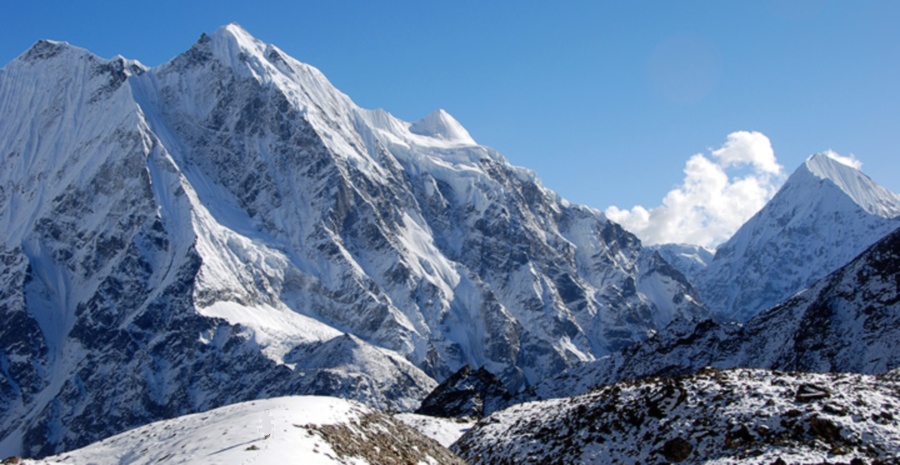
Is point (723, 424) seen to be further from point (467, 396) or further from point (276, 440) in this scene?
point (467, 396)

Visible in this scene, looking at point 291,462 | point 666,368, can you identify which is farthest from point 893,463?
point 666,368

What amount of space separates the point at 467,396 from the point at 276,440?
111152 mm

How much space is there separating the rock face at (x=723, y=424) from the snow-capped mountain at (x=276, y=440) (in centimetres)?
622

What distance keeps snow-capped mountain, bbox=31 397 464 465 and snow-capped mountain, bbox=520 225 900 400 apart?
237 ft

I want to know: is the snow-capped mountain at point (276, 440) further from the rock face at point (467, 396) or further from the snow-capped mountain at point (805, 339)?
the rock face at point (467, 396)

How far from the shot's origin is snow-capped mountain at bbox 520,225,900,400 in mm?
99188

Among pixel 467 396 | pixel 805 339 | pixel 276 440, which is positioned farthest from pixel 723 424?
pixel 467 396

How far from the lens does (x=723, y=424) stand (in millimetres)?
35594

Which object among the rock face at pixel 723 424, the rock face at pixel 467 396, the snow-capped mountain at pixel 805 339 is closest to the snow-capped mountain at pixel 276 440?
the rock face at pixel 723 424

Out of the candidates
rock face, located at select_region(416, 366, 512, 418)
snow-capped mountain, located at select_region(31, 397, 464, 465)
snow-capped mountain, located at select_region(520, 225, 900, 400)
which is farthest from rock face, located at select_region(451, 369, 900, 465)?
rock face, located at select_region(416, 366, 512, 418)

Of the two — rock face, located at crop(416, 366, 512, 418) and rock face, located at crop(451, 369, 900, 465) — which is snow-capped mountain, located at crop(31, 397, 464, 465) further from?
rock face, located at crop(416, 366, 512, 418)

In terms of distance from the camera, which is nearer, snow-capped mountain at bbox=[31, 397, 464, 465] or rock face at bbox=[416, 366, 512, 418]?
snow-capped mountain at bbox=[31, 397, 464, 465]

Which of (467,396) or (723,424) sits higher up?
(467,396)

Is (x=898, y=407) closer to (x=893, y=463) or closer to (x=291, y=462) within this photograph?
(x=893, y=463)
